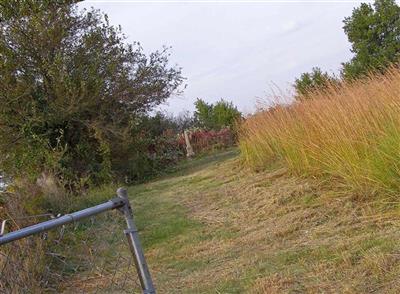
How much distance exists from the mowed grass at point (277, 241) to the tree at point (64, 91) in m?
5.82

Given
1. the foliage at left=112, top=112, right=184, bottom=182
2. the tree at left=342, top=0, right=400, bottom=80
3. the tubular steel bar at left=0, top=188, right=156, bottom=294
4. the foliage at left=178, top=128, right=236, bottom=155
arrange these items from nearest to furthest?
the tubular steel bar at left=0, top=188, right=156, bottom=294 < the foliage at left=112, top=112, right=184, bottom=182 < the tree at left=342, top=0, right=400, bottom=80 < the foliage at left=178, top=128, right=236, bottom=155

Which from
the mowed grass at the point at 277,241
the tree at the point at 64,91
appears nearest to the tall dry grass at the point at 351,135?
the mowed grass at the point at 277,241

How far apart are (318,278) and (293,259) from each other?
2.04ft

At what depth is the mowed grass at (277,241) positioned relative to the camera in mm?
4039

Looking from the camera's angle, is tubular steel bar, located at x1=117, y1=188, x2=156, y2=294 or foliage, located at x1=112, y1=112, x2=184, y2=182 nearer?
tubular steel bar, located at x1=117, y1=188, x2=156, y2=294

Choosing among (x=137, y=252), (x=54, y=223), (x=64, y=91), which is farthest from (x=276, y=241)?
(x=64, y=91)

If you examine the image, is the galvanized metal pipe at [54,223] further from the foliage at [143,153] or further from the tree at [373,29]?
the tree at [373,29]

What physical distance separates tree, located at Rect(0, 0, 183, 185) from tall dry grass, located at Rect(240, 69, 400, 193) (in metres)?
6.31

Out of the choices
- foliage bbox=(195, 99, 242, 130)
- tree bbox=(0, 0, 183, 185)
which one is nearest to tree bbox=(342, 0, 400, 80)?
foliage bbox=(195, 99, 242, 130)

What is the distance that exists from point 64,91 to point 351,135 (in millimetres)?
9079

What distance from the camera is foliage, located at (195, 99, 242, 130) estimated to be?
81.4ft

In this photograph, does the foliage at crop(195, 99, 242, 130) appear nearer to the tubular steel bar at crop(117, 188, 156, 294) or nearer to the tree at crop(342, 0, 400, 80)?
the tree at crop(342, 0, 400, 80)

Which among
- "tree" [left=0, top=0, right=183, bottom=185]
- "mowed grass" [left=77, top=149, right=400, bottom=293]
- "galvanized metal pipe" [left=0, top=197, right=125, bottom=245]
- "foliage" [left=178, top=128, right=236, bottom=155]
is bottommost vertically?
"mowed grass" [left=77, top=149, right=400, bottom=293]

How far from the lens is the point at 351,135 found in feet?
21.3
